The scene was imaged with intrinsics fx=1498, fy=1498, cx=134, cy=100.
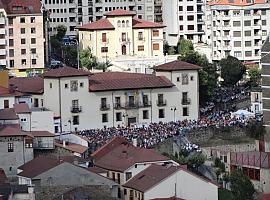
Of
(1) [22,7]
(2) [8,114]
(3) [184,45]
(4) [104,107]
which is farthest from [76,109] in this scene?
(3) [184,45]

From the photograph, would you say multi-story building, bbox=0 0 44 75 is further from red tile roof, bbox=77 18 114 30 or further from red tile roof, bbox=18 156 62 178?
red tile roof, bbox=18 156 62 178

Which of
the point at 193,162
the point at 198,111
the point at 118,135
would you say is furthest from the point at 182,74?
the point at 193,162

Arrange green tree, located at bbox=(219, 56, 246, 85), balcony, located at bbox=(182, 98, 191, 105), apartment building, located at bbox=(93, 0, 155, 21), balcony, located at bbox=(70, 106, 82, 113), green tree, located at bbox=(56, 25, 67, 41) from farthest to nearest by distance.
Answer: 1. apartment building, located at bbox=(93, 0, 155, 21)
2. green tree, located at bbox=(56, 25, 67, 41)
3. green tree, located at bbox=(219, 56, 246, 85)
4. balcony, located at bbox=(182, 98, 191, 105)
5. balcony, located at bbox=(70, 106, 82, 113)

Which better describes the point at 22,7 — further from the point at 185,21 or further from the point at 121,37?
the point at 185,21

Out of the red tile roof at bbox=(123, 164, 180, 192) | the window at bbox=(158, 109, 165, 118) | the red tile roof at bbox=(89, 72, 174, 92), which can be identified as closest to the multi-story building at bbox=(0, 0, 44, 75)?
the red tile roof at bbox=(89, 72, 174, 92)

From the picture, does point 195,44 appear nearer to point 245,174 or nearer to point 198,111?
point 198,111
